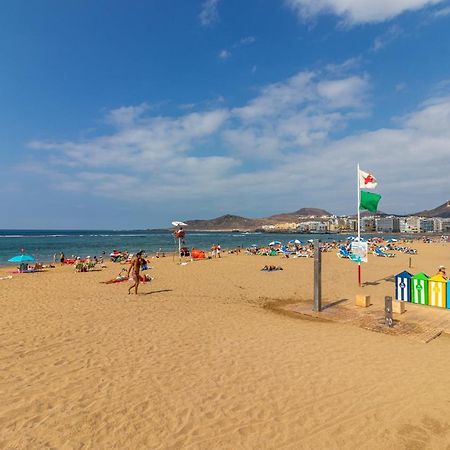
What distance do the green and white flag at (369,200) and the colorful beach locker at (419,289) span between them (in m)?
3.37

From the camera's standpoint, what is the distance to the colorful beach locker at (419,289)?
11797mm

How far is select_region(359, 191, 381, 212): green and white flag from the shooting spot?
46.3ft

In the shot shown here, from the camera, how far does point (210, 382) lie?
579 cm

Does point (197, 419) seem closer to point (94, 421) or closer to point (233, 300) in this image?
point (94, 421)

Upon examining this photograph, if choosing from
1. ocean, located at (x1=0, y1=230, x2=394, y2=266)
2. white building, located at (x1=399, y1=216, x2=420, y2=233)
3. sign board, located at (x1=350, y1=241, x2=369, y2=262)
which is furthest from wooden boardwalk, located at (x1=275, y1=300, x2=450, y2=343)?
white building, located at (x1=399, y1=216, x2=420, y2=233)

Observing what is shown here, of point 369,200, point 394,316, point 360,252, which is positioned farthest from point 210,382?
point 369,200

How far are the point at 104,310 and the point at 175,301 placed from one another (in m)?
2.75

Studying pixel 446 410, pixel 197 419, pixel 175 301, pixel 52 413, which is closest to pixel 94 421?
pixel 52 413

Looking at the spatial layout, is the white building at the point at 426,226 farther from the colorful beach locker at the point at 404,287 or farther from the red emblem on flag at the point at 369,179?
the colorful beach locker at the point at 404,287

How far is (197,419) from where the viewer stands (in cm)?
466

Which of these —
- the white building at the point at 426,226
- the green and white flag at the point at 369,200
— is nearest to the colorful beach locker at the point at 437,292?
the green and white flag at the point at 369,200

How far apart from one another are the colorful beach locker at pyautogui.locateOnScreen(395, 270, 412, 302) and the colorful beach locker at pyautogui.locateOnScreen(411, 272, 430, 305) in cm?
13

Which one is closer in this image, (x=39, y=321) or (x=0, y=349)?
→ (x=0, y=349)

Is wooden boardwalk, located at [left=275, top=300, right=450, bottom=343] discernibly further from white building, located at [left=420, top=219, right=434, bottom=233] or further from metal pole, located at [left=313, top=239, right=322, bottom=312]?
white building, located at [left=420, top=219, right=434, bottom=233]
